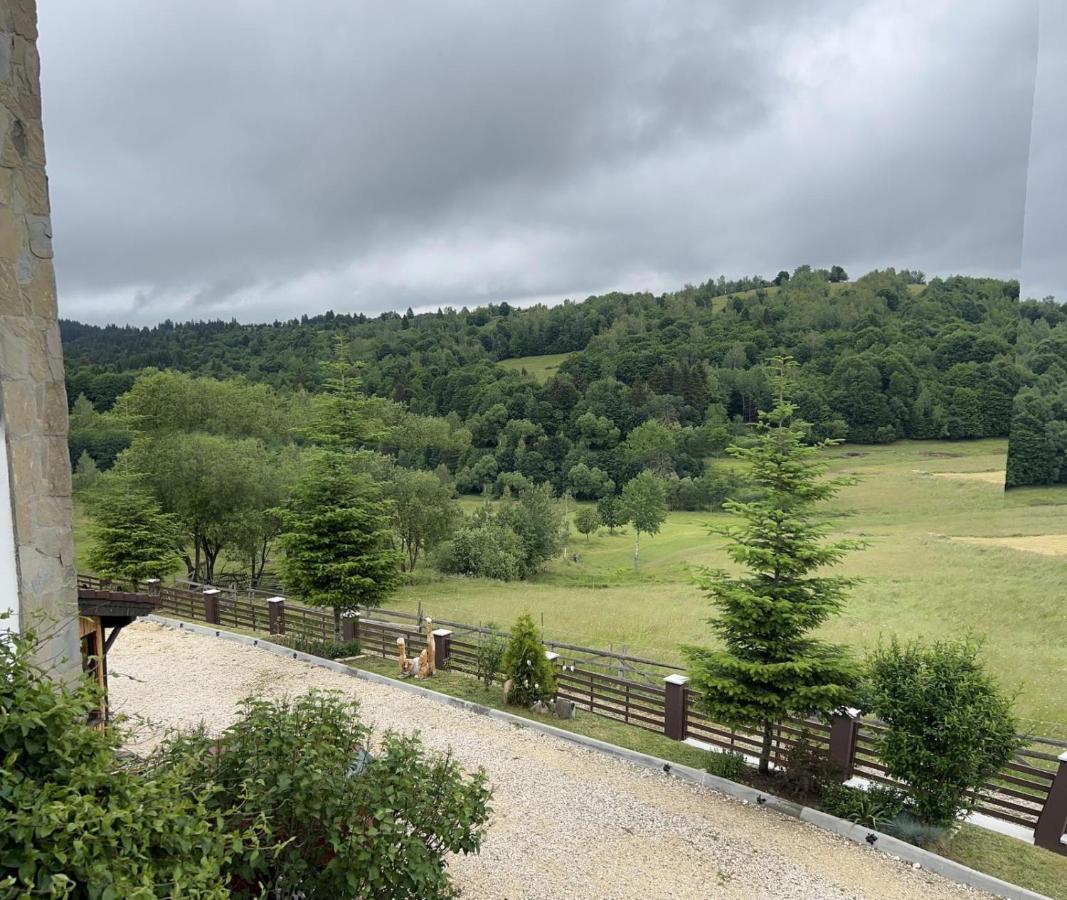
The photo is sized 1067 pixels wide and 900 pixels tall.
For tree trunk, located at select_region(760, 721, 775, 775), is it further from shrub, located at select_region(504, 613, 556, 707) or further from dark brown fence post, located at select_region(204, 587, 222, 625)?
dark brown fence post, located at select_region(204, 587, 222, 625)

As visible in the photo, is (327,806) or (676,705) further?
(676,705)

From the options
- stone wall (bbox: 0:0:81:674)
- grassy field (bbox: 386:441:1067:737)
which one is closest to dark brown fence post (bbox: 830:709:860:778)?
grassy field (bbox: 386:441:1067:737)

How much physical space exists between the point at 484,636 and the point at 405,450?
41328mm

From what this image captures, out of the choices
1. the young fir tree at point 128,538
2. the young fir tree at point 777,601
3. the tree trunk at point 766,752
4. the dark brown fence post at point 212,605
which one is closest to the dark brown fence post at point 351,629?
the dark brown fence post at point 212,605

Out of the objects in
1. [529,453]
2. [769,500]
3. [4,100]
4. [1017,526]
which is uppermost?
[4,100]

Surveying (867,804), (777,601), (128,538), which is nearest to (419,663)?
(777,601)

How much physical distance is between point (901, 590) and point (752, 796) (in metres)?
22.8

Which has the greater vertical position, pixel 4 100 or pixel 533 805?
pixel 4 100

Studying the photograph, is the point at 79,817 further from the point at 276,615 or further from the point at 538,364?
the point at 538,364

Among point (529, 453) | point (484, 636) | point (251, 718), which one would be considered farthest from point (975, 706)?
point (529, 453)

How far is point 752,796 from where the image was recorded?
313 inches

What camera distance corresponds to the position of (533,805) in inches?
292

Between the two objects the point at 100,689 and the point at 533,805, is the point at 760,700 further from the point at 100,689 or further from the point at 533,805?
Answer: the point at 100,689

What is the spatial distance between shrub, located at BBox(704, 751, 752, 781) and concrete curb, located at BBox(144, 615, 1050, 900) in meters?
0.20
